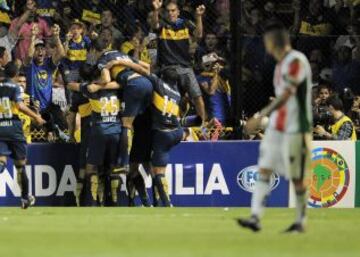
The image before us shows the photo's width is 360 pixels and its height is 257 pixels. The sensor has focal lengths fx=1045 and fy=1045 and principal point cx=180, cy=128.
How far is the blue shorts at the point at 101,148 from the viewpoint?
55.9 ft

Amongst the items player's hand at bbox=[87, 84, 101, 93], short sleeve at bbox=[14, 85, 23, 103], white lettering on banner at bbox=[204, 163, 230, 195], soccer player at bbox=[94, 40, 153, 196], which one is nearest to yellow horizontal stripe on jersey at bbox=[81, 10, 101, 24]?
soccer player at bbox=[94, 40, 153, 196]

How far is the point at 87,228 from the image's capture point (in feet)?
38.1

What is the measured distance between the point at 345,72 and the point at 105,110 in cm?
481

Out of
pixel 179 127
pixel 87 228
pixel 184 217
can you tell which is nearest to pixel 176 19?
pixel 179 127

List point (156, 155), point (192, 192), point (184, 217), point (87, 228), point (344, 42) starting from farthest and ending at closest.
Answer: point (344, 42) → point (192, 192) → point (156, 155) → point (184, 217) → point (87, 228)

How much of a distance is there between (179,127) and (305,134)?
6722 mm

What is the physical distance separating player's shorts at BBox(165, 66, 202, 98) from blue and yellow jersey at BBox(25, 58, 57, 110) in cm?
248

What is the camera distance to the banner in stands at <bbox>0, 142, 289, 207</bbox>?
707 inches

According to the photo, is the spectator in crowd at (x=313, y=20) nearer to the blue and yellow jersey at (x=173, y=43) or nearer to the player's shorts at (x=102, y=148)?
the blue and yellow jersey at (x=173, y=43)

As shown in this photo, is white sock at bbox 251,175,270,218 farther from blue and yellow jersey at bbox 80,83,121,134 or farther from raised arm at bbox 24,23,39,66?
raised arm at bbox 24,23,39,66

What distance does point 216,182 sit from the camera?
18.1 metres

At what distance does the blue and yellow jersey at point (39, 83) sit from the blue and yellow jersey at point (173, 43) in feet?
6.94

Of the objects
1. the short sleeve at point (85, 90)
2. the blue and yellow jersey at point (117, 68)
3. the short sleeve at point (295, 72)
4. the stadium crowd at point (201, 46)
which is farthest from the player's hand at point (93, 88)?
the short sleeve at point (295, 72)

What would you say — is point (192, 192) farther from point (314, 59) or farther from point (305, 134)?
point (305, 134)
